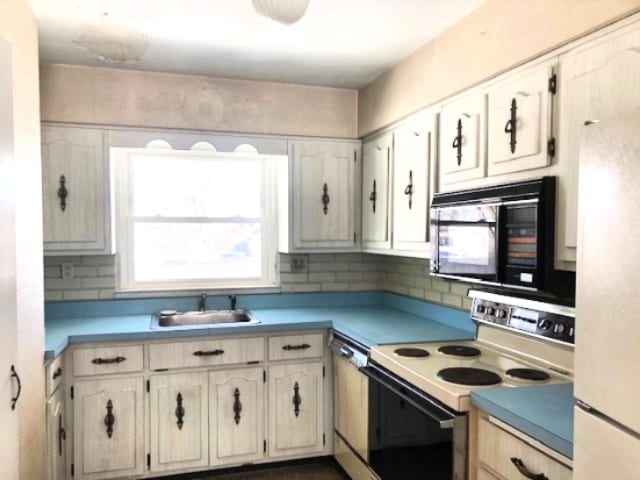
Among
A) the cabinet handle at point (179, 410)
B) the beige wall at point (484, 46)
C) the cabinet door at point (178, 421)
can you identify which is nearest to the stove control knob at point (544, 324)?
the beige wall at point (484, 46)

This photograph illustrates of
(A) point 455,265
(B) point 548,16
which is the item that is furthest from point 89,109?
(B) point 548,16

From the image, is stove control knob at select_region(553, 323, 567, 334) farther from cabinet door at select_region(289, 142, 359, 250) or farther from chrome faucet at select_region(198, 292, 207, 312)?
chrome faucet at select_region(198, 292, 207, 312)

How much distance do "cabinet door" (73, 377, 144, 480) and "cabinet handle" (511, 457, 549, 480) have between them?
1976 mm

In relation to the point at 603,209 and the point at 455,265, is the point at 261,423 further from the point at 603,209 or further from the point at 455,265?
the point at 603,209

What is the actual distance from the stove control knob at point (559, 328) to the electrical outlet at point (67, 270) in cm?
270

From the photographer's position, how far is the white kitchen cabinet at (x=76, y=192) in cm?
285

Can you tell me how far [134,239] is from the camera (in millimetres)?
3297

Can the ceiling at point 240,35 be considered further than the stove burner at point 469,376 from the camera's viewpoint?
Yes

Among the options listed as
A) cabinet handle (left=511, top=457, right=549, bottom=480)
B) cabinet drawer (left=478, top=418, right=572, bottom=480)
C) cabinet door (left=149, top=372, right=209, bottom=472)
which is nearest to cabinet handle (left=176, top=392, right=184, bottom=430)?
cabinet door (left=149, top=372, right=209, bottom=472)

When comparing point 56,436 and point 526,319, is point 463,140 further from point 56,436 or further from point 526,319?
point 56,436

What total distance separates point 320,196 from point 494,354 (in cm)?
154

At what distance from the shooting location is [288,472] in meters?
2.96

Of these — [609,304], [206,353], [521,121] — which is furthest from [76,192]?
[609,304]

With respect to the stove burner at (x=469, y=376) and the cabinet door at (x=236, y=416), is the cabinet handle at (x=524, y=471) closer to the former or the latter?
the stove burner at (x=469, y=376)
